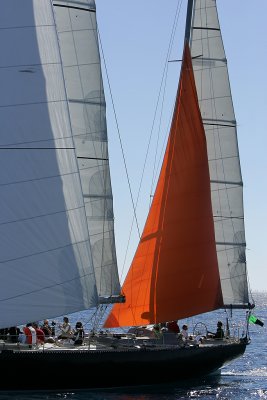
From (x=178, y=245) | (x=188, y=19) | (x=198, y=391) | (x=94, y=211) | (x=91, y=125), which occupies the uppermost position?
(x=188, y=19)

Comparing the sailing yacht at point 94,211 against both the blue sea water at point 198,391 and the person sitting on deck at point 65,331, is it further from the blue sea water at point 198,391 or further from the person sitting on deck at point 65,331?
the person sitting on deck at point 65,331

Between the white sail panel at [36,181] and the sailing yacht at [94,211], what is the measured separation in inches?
1.1

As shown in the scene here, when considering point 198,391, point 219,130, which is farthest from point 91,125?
point 198,391

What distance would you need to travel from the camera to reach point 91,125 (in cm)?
2903

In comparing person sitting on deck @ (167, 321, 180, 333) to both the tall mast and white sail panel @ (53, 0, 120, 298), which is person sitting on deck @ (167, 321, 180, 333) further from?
the tall mast

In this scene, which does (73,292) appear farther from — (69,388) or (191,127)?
(191,127)

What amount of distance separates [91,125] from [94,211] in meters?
2.42

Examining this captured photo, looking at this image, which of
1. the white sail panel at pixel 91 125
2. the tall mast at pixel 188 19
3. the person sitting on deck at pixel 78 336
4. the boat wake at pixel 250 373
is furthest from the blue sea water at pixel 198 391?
the tall mast at pixel 188 19

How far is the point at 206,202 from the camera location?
31.2 m

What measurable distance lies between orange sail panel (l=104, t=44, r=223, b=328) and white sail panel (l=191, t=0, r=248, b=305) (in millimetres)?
3117

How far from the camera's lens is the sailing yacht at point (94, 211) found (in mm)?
23953

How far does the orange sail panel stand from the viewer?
30.7m

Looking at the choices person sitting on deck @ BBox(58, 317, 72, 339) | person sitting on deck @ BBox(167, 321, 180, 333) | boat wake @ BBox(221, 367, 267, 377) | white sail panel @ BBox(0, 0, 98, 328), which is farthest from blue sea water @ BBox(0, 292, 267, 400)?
white sail panel @ BBox(0, 0, 98, 328)

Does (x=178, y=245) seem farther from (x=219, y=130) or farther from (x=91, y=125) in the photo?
(x=219, y=130)
